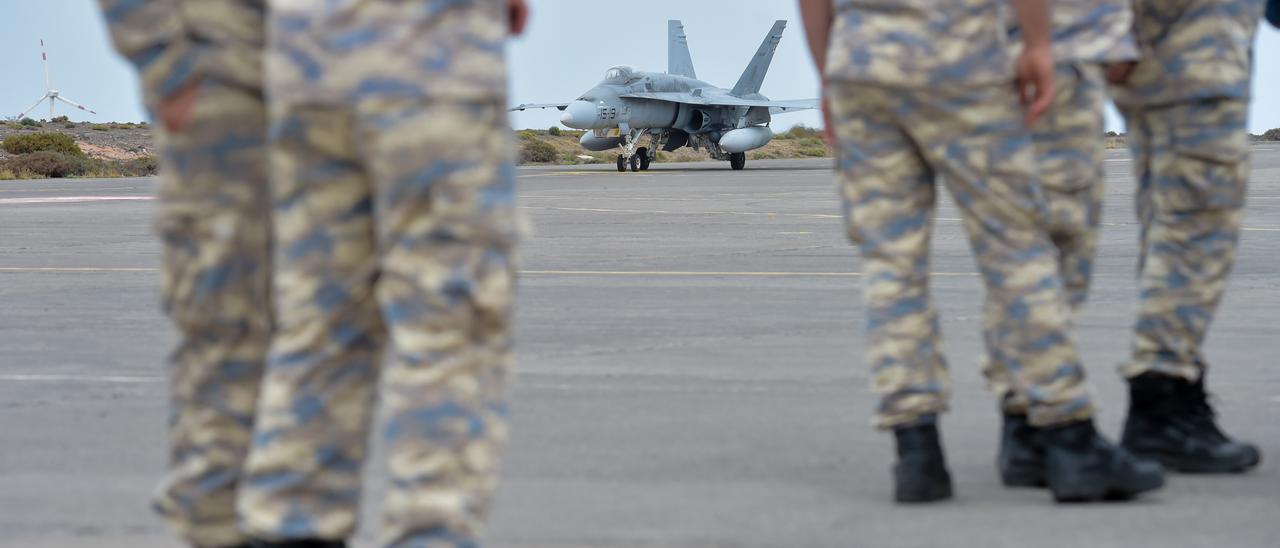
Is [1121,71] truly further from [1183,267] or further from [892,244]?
[892,244]

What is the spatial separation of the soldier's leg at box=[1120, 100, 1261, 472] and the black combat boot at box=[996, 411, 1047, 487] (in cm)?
50

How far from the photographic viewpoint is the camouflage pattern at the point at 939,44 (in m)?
4.05

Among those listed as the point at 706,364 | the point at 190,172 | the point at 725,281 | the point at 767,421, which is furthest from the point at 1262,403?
the point at 725,281

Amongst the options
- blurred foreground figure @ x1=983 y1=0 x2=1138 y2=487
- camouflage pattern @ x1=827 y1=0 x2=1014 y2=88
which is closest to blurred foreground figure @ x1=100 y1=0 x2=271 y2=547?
camouflage pattern @ x1=827 y1=0 x2=1014 y2=88

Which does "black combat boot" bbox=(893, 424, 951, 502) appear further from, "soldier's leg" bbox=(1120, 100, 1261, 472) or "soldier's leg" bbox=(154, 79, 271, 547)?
"soldier's leg" bbox=(154, 79, 271, 547)

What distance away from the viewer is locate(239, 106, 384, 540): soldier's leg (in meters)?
2.77

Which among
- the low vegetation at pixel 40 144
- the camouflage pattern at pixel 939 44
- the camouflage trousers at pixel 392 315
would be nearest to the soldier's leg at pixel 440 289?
the camouflage trousers at pixel 392 315

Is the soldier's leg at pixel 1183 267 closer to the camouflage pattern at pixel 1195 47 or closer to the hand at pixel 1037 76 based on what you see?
the camouflage pattern at pixel 1195 47

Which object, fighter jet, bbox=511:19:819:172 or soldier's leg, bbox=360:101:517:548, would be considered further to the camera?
fighter jet, bbox=511:19:819:172

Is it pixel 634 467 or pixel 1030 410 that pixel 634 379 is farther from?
pixel 1030 410

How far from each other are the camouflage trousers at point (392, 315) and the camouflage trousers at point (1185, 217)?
2.52 m

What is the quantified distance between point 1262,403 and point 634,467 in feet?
7.34

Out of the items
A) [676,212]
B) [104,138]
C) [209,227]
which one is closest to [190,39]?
[209,227]

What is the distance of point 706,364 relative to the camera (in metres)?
6.94
